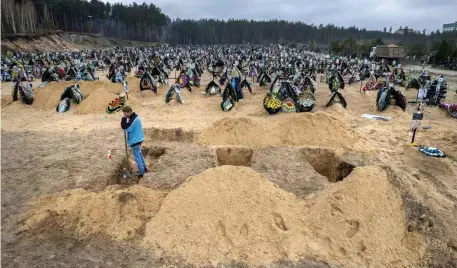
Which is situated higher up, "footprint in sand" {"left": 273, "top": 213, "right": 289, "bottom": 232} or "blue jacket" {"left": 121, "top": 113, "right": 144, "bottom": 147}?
"blue jacket" {"left": 121, "top": 113, "right": 144, "bottom": 147}

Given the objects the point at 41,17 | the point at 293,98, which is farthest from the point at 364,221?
the point at 41,17

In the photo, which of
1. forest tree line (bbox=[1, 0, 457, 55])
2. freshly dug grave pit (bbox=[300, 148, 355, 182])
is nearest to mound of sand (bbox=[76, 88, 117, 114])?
freshly dug grave pit (bbox=[300, 148, 355, 182])

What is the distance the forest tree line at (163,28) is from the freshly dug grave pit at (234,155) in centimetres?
5606

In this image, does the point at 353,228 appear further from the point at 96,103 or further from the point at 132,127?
the point at 96,103

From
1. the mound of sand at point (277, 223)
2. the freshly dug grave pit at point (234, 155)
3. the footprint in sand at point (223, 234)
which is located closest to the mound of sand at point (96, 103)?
the freshly dug grave pit at point (234, 155)

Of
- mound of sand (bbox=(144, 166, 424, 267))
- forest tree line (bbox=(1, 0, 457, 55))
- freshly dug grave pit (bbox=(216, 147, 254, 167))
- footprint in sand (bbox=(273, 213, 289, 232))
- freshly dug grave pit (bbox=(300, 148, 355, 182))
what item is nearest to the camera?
A: mound of sand (bbox=(144, 166, 424, 267))

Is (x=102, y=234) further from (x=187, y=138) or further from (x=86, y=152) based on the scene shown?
(x=187, y=138)

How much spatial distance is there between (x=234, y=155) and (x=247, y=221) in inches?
189

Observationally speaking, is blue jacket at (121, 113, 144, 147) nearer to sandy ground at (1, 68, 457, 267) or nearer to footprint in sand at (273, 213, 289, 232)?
sandy ground at (1, 68, 457, 267)

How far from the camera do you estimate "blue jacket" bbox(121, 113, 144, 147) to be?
7.97m

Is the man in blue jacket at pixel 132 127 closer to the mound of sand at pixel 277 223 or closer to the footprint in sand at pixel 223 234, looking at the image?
the mound of sand at pixel 277 223

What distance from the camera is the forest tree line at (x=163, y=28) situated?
62.1 m

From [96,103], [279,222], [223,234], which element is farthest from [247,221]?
[96,103]

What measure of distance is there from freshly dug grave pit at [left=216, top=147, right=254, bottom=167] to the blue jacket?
10.1 feet
